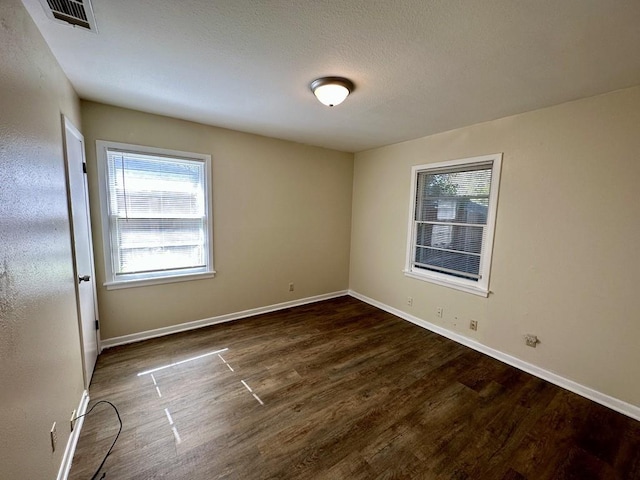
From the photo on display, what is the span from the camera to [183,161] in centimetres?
306

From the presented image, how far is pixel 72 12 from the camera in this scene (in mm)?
1371

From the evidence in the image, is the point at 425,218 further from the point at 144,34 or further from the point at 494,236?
the point at 144,34

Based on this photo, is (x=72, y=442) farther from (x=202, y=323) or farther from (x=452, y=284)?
(x=452, y=284)

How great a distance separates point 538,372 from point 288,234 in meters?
3.26

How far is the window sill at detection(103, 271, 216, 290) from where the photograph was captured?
279 cm

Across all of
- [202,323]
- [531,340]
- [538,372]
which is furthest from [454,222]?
[202,323]

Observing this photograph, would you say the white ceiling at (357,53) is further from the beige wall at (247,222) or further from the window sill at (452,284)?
the window sill at (452,284)

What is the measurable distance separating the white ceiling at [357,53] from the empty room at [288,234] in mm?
17

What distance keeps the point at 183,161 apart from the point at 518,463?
154 inches

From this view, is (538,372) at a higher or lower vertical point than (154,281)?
lower

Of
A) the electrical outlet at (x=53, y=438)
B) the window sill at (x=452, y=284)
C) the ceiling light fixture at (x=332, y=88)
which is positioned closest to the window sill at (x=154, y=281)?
the electrical outlet at (x=53, y=438)

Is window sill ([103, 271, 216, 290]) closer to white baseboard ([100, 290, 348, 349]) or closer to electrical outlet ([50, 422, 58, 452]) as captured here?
white baseboard ([100, 290, 348, 349])

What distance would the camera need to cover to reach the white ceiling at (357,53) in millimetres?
1324

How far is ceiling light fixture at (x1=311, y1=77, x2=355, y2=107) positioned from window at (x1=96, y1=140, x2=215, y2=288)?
1763 millimetres
